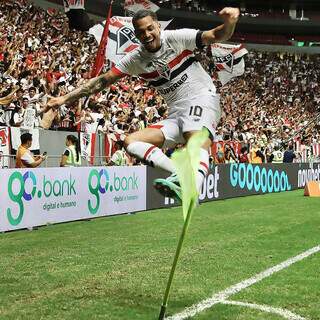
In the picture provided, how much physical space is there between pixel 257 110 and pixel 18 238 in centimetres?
2517

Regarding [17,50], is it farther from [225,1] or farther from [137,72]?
[225,1]

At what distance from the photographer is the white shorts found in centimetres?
599

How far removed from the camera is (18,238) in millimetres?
9781

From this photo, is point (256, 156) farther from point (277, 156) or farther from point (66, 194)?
point (66, 194)

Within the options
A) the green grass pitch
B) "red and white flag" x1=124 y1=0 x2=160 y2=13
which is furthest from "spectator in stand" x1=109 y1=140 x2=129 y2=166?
"red and white flag" x1=124 y1=0 x2=160 y2=13

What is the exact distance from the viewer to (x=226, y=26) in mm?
5266

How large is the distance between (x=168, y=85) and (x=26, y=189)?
540cm

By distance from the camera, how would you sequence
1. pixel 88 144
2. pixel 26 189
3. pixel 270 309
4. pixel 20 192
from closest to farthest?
1. pixel 270 309
2. pixel 20 192
3. pixel 26 189
4. pixel 88 144

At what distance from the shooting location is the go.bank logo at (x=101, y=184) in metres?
12.6

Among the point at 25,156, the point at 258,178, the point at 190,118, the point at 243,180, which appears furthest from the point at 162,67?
the point at 258,178

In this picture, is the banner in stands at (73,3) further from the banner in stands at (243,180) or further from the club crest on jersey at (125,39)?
the banner in stands at (243,180)

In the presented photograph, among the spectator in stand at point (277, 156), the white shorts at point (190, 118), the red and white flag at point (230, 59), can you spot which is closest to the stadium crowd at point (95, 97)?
the spectator in stand at point (277, 156)

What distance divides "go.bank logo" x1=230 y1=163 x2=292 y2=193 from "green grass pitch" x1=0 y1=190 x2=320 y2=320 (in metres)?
6.86

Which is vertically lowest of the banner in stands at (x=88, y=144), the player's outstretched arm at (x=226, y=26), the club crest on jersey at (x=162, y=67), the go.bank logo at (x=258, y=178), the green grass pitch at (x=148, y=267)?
the green grass pitch at (x=148, y=267)
